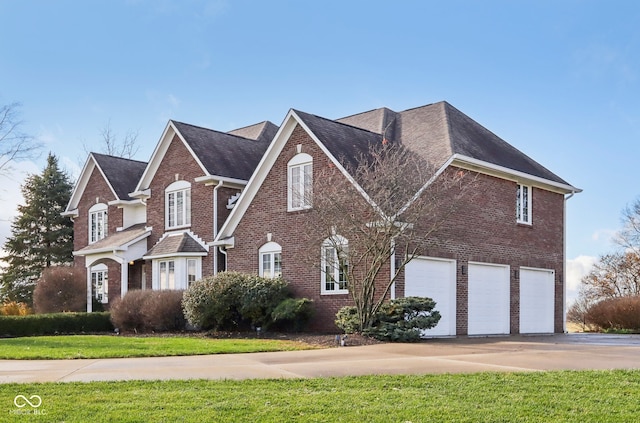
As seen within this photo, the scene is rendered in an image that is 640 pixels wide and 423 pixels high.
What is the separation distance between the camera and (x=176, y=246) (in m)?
27.5

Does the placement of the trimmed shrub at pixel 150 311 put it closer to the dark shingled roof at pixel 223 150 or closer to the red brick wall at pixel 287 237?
the red brick wall at pixel 287 237

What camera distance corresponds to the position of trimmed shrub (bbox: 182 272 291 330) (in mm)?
21766

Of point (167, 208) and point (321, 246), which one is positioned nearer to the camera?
point (321, 246)

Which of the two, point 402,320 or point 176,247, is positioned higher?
point 176,247

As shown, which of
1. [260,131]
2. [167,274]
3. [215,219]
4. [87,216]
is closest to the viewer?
[215,219]

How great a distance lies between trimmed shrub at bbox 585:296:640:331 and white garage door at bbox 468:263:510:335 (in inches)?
313

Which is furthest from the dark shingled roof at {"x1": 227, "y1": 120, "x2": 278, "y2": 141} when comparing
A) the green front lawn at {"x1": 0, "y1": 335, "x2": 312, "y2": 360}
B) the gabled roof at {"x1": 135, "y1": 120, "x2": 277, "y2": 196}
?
the green front lawn at {"x1": 0, "y1": 335, "x2": 312, "y2": 360}

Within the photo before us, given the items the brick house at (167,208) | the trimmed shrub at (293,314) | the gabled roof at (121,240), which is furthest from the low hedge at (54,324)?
the trimmed shrub at (293,314)

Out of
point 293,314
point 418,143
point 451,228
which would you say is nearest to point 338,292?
point 293,314

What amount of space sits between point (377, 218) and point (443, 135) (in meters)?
6.06

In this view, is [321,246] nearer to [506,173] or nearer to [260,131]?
[506,173]

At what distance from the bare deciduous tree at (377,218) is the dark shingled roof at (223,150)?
800cm

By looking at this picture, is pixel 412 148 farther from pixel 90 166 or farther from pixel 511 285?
pixel 90 166

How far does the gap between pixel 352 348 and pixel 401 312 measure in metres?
3.03
